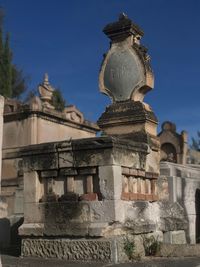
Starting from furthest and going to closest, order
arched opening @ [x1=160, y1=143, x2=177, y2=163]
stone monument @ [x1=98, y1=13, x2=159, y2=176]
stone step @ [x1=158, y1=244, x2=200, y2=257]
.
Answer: arched opening @ [x1=160, y1=143, x2=177, y2=163]
stone monument @ [x1=98, y1=13, x2=159, y2=176]
stone step @ [x1=158, y1=244, x2=200, y2=257]

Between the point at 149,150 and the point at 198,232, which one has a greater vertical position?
the point at 149,150

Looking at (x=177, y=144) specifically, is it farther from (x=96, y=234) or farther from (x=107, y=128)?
(x=96, y=234)

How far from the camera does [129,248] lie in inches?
243

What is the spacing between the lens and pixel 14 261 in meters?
6.10

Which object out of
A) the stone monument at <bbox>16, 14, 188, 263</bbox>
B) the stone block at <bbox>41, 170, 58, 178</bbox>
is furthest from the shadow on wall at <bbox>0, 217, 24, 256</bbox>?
the stone block at <bbox>41, 170, 58, 178</bbox>

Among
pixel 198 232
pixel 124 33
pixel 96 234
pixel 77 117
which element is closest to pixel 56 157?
pixel 96 234

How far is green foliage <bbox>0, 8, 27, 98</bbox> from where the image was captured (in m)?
30.3

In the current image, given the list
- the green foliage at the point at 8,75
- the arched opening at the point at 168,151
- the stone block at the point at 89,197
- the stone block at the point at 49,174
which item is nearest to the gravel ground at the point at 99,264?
the stone block at the point at 89,197

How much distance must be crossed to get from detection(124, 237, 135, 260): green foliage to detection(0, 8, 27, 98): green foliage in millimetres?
24101

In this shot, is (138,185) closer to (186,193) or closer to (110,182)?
(110,182)

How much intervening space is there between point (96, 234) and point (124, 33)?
3.52 m

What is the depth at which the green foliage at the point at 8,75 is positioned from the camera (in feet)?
99.5

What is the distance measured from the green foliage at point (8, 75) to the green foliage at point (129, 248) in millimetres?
24101

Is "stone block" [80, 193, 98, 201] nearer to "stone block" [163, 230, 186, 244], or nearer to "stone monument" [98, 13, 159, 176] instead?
"stone monument" [98, 13, 159, 176]
